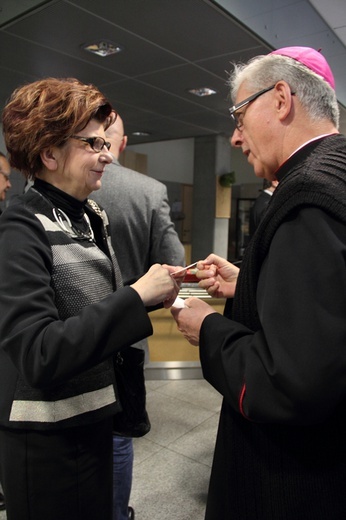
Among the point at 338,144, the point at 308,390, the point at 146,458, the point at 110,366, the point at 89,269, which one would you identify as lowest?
the point at 146,458

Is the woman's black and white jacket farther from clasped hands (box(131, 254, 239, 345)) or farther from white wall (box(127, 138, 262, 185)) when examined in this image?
white wall (box(127, 138, 262, 185))

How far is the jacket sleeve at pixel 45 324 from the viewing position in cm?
82

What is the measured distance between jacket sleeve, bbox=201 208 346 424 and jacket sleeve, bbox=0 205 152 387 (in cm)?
29

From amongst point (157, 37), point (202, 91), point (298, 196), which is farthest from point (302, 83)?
point (202, 91)

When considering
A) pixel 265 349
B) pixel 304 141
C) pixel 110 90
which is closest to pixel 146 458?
pixel 265 349

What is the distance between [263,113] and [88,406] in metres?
0.83

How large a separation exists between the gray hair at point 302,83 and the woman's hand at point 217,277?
0.71 metres

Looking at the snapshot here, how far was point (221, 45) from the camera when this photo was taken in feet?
12.6

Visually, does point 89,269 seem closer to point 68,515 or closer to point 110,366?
point 110,366

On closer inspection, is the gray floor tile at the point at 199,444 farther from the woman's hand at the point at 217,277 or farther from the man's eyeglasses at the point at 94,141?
the man's eyeglasses at the point at 94,141

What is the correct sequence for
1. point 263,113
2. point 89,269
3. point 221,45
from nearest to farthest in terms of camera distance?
point 263,113 → point 89,269 → point 221,45

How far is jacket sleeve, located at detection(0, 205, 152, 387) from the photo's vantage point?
825mm

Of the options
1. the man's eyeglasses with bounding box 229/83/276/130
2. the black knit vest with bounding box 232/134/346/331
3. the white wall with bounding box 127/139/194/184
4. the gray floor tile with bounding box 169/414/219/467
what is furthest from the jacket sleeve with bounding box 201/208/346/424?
the white wall with bounding box 127/139/194/184

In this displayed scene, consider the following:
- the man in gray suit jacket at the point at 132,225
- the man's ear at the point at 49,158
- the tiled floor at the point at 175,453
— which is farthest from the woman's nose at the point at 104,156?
the tiled floor at the point at 175,453
